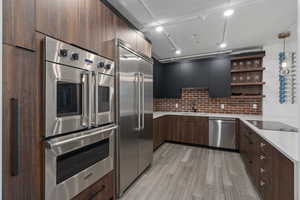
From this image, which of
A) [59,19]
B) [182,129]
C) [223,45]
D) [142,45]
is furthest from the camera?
[182,129]

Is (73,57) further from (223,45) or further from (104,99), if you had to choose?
(223,45)

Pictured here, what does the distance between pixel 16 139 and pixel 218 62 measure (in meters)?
4.37

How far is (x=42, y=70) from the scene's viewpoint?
1055mm

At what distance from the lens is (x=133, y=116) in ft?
7.11

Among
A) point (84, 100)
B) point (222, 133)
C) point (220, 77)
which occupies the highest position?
point (220, 77)

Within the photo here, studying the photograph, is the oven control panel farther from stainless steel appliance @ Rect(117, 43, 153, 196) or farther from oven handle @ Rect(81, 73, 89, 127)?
stainless steel appliance @ Rect(117, 43, 153, 196)

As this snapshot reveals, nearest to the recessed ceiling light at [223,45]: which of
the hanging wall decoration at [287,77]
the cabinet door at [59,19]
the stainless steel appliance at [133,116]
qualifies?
the hanging wall decoration at [287,77]

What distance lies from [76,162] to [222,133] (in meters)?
3.57

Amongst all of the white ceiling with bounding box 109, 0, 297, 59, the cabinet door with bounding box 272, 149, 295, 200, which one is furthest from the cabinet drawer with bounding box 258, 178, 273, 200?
the white ceiling with bounding box 109, 0, 297, 59

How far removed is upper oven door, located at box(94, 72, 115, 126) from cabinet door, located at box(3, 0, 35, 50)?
2.01ft

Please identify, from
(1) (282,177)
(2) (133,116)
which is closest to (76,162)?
(2) (133,116)

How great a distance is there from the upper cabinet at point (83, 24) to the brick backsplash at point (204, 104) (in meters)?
3.18

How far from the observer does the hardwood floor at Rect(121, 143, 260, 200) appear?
2006 mm

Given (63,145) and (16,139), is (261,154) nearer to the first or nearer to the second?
(63,145)
